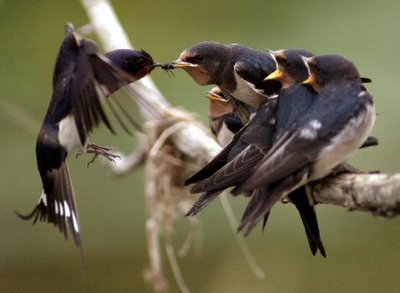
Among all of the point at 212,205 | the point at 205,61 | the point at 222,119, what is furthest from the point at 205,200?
the point at 212,205

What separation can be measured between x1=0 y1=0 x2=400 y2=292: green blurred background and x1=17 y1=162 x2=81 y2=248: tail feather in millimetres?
1785

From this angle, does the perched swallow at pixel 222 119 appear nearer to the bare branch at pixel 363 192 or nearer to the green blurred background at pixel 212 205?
the bare branch at pixel 363 192

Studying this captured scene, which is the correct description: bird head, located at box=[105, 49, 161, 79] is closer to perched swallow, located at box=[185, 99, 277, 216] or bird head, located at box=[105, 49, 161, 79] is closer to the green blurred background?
perched swallow, located at box=[185, 99, 277, 216]

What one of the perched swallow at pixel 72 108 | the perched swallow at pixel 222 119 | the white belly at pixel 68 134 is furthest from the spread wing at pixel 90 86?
the perched swallow at pixel 222 119

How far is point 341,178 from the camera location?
1826 millimetres

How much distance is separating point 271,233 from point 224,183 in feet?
7.28

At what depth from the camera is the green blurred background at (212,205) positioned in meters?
4.02

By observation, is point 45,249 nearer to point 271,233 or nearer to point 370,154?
point 271,233

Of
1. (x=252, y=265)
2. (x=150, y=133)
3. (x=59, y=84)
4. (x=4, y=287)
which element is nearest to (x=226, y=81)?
(x=59, y=84)

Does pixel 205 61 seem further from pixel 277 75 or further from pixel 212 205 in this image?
pixel 212 205

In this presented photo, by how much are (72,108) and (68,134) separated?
9 centimetres

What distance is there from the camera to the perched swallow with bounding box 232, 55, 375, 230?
1772 millimetres

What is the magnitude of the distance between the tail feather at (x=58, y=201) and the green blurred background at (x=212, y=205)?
178 centimetres

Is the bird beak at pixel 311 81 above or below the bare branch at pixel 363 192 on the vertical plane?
above
